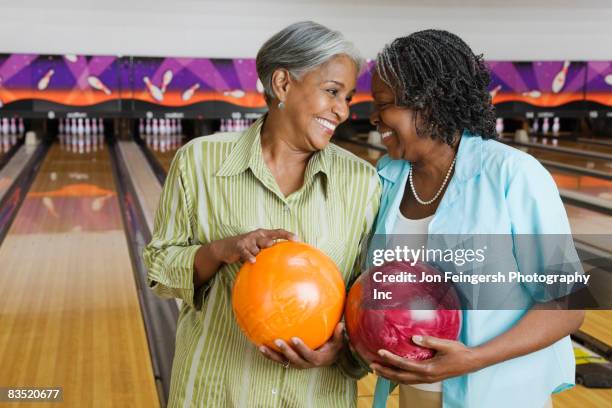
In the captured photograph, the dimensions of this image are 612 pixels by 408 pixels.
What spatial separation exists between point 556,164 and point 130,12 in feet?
15.2

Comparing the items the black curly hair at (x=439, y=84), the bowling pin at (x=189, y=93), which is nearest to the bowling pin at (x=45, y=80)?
the bowling pin at (x=189, y=93)

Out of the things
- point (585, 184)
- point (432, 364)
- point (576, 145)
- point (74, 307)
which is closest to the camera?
point (432, 364)

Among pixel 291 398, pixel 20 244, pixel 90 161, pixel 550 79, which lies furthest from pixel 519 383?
pixel 550 79

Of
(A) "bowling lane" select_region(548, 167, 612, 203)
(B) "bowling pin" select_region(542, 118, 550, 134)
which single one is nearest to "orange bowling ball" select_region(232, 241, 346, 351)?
(A) "bowling lane" select_region(548, 167, 612, 203)

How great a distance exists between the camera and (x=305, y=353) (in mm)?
1169

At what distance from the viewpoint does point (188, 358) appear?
1350 millimetres

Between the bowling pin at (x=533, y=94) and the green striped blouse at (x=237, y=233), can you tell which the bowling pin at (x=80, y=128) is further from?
the green striped blouse at (x=237, y=233)

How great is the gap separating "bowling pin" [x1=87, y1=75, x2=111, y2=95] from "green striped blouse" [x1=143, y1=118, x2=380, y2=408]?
7.25 metres

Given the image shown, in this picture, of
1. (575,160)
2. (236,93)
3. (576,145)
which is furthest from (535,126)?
(236,93)

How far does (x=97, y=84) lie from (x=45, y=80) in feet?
1.81

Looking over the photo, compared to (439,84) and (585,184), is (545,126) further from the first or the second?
(439,84)

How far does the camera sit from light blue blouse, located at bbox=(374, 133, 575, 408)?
1207 millimetres

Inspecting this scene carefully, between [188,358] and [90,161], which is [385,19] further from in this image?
[188,358]

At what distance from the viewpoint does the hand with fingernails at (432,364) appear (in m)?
1.12
